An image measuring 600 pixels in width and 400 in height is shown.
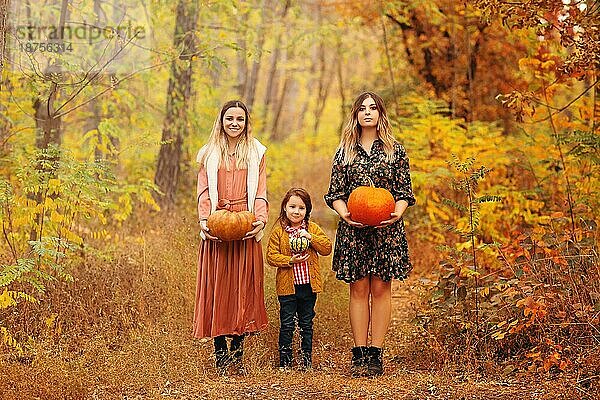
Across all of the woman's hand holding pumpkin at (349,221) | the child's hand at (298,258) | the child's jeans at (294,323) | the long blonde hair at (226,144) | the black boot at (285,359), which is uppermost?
the long blonde hair at (226,144)

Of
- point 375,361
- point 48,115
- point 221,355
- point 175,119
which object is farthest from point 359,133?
point 175,119

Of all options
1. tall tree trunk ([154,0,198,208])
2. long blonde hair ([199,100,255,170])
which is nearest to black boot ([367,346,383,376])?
long blonde hair ([199,100,255,170])

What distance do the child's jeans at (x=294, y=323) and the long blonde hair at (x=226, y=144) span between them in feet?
3.39

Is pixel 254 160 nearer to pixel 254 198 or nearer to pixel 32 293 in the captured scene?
pixel 254 198

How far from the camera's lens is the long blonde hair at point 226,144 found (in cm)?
618

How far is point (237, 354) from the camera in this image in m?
6.18

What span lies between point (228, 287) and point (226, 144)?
3.49 ft

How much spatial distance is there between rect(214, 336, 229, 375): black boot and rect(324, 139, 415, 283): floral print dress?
1.00 m

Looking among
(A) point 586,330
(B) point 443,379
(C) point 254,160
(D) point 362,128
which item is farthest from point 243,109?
(A) point 586,330

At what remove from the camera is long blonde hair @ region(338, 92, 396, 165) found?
241 inches

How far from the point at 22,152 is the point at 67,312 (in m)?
2.13

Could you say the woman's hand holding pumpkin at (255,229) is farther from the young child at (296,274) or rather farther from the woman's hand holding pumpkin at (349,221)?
the woman's hand holding pumpkin at (349,221)

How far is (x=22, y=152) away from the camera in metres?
8.19

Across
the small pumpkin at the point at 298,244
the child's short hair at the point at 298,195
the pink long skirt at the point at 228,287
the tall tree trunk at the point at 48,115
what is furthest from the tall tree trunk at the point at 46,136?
the small pumpkin at the point at 298,244
